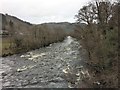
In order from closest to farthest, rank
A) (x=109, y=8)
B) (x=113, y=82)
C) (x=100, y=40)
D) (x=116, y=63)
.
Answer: (x=113, y=82), (x=116, y=63), (x=100, y=40), (x=109, y=8)

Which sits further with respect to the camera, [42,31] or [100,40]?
[42,31]

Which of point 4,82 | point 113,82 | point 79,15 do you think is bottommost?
point 4,82

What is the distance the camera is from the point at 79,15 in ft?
206

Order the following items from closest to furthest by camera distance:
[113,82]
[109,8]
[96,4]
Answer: [113,82] → [109,8] → [96,4]

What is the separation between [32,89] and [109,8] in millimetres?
29366

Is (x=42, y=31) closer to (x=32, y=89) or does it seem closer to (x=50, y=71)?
(x=50, y=71)

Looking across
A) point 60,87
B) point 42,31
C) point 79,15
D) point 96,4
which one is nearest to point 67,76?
point 60,87

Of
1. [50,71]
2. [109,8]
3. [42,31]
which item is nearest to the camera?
[50,71]

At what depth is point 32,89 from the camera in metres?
22.3

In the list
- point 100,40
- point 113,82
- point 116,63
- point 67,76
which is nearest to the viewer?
point 113,82

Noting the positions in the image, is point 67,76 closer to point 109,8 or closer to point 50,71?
point 50,71

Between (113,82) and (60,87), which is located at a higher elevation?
(113,82)

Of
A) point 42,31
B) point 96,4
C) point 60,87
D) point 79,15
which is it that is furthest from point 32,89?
point 42,31

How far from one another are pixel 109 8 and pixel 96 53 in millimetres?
26336
